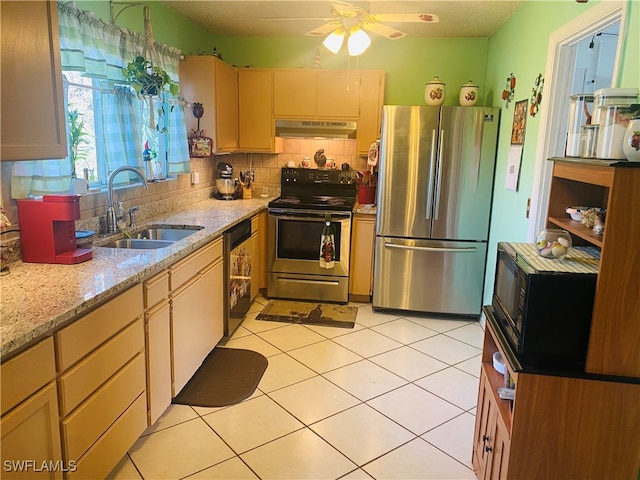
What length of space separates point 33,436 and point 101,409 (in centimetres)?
39

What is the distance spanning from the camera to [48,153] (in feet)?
6.11

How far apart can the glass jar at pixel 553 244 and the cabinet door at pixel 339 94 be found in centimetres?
293

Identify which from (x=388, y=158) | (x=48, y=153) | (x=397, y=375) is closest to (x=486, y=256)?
(x=388, y=158)

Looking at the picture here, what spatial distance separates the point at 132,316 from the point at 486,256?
119 inches

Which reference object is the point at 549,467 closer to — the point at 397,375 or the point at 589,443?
the point at 589,443

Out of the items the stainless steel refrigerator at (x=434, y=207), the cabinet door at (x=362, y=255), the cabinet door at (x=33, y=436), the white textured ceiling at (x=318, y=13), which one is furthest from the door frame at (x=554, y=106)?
the cabinet door at (x=33, y=436)

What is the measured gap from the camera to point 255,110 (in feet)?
14.9

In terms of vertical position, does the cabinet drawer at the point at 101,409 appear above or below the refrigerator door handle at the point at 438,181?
below

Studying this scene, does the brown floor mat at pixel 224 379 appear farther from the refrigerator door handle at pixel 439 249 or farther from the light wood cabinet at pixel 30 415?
the refrigerator door handle at pixel 439 249

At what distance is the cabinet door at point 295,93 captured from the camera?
4.41 metres

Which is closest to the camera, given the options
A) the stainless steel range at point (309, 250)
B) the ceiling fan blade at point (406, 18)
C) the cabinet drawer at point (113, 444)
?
the cabinet drawer at point (113, 444)

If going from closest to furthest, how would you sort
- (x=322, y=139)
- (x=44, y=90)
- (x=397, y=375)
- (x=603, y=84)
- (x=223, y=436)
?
1. (x=44, y=90)
2. (x=223, y=436)
3. (x=603, y=84)
4. (x=397, y=375)
5. (x=322, y=139)

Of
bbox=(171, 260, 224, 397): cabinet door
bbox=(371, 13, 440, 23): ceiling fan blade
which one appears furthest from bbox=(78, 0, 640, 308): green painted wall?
bbox=(171, 260, 224, 397): cabinet door

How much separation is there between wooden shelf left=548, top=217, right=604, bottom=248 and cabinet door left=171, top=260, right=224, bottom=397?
187 centimetres
